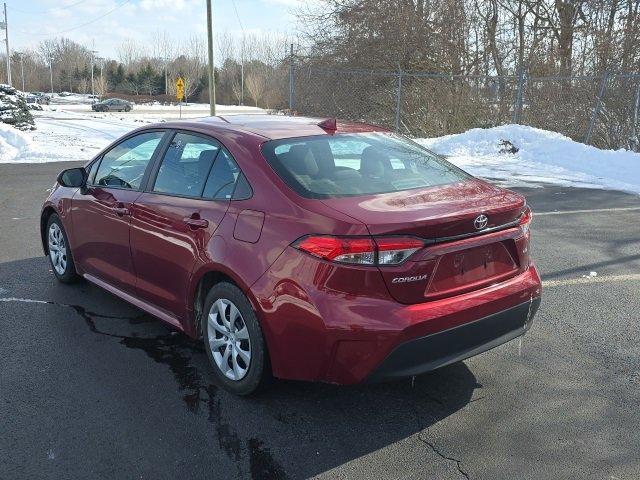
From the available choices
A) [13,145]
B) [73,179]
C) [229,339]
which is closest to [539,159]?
[73,179]

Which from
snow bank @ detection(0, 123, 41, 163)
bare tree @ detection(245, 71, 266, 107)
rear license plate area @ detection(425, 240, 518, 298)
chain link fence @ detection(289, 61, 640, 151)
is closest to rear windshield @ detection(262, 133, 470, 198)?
rear license plate area @ detection(425, 240, 518, 298)

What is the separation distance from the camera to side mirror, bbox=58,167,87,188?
15.9ft

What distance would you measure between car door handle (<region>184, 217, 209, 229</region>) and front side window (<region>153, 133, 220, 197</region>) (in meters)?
0.17

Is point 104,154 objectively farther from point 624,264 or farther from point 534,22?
point 534,22

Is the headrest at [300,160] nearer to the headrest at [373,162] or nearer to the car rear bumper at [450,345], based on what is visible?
the headrest at [373,162]

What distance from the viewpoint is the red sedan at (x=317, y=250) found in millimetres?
2914

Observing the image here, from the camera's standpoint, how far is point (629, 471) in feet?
9.07

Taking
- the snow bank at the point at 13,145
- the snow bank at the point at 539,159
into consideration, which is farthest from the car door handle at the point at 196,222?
the snow bank at the point at 13,145

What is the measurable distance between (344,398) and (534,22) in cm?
2215

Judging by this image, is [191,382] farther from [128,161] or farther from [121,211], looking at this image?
[128,161]

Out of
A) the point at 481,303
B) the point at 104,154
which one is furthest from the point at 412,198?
the point at 104,154

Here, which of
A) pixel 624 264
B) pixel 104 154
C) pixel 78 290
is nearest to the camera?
pixel 104 154

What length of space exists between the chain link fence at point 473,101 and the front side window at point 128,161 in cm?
1315

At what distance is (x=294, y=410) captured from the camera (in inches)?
131
